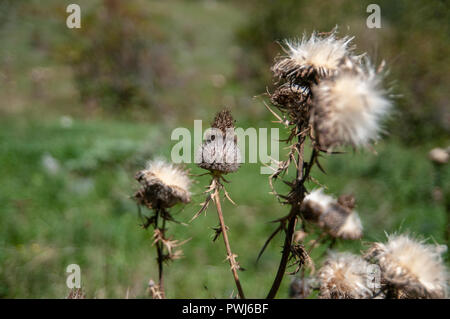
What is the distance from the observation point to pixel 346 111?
0.93 m

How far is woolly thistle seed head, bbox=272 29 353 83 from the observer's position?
3.66 ft

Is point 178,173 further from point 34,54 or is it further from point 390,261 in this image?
point 34,54

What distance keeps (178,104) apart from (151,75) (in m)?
1.50

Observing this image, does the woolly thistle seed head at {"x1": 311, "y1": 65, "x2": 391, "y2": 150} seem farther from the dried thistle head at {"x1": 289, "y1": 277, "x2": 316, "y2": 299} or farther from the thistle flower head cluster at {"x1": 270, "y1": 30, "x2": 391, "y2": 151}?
the dried thistle head at {"x1": 289, "y1": 277, "x2": 316, "y2": 299}

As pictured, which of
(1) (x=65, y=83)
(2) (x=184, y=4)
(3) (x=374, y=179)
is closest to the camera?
(3) (x=374, y=179)

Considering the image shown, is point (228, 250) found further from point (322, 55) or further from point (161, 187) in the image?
point (322, 55)

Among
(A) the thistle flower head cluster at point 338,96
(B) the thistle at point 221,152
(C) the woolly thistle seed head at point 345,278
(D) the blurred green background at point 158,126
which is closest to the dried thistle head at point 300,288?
(C) the woolly thistle seed head at point 345,278

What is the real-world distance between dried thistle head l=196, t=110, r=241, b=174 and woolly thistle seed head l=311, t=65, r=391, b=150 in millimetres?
493

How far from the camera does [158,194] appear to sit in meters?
1.51

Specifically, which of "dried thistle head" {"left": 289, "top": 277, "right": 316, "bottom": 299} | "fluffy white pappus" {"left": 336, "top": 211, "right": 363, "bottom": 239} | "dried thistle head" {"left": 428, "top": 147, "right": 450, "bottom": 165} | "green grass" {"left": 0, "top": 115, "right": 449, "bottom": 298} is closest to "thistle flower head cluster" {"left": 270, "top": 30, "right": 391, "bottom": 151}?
"fluffy white pappus" {"left": 336, "top": 211, "right": 363, "bottom": 239}

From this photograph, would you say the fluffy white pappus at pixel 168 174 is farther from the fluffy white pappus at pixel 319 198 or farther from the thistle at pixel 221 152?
the fluffy white pappus at pixel 319 198

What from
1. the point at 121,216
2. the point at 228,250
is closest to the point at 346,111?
the point at 228,250

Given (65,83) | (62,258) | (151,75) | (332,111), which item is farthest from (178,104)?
(332,111)

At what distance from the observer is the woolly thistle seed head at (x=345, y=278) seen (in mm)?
1278
